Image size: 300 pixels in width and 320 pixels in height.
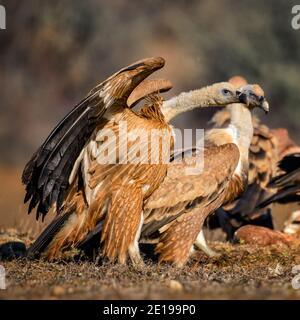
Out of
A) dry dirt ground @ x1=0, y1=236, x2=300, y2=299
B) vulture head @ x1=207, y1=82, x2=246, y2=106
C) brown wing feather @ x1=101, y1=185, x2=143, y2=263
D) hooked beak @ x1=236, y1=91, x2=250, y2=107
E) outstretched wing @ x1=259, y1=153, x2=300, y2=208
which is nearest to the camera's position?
dry dirt ground @ x1=0, y1=236, x2=300, y2=299

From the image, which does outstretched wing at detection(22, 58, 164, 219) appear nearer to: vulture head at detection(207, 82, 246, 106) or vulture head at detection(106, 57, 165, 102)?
vulture head at detection(106, 57, 165, 102)

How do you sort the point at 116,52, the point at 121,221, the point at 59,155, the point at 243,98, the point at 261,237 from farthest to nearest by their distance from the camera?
the point at 116,52 → the point at 261,237 → the point at 243,98 → the point at 121,221 → the point at 59,155

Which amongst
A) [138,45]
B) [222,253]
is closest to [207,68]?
[138,45]

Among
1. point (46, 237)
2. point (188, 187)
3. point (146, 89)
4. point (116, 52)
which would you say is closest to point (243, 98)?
point (146, 89)

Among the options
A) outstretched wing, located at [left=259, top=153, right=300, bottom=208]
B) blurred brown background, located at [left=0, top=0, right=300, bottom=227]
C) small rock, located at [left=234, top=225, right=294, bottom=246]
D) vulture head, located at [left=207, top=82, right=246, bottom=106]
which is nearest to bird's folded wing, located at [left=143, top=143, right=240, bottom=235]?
vulture head, located at [left=207, top=82, right=246, bottom=106]

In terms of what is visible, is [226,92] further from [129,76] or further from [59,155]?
[59,155]

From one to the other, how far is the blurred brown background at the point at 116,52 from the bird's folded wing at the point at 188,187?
955cm

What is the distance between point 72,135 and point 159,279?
147 cm

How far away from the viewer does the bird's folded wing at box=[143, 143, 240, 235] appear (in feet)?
22.3

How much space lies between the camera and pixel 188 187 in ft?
22.7

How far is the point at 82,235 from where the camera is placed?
21.7ft

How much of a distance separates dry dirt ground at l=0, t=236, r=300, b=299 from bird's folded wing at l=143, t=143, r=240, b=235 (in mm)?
472

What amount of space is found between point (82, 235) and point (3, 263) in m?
0.70

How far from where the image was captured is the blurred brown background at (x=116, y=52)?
18.3m
